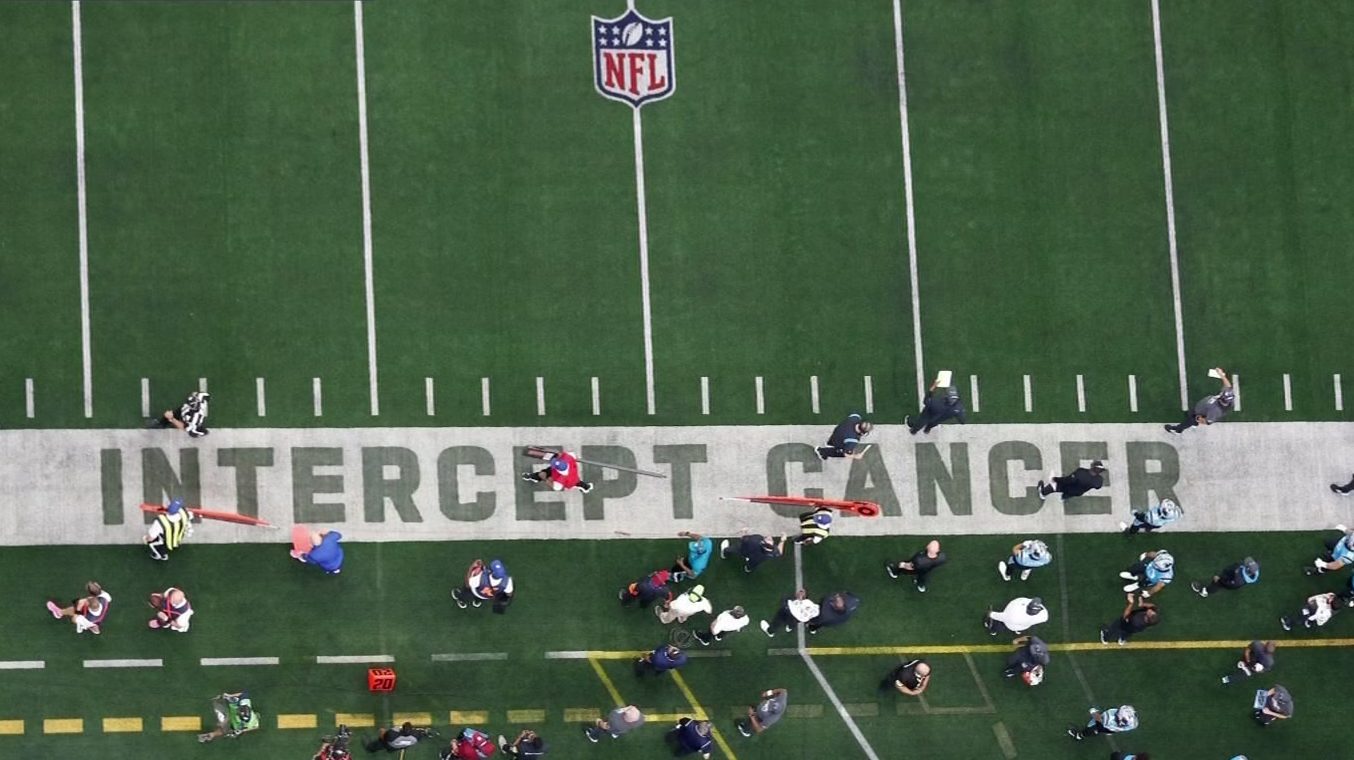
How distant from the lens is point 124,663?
28.5 metres

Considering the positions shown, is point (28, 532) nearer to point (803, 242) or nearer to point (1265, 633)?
point (803, 242)

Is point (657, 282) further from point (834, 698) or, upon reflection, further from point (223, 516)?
Answer: point (223, 516)

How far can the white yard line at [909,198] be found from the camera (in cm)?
3106

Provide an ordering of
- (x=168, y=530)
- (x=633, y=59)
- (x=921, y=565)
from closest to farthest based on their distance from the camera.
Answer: (x=168, y=530) → (x=921, y=565) → (x=633, y=59)

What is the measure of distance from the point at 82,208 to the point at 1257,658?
76.0ft

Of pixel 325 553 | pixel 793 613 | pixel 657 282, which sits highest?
pixel 657 282

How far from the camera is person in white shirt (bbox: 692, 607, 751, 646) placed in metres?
28.2

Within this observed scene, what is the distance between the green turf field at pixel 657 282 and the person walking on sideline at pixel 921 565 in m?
0.40

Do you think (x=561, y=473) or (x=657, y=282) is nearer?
(x=561, y=473)

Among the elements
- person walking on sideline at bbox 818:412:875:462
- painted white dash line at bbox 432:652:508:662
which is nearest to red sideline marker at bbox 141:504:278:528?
painted white dash line at bbox 432:652:508:662

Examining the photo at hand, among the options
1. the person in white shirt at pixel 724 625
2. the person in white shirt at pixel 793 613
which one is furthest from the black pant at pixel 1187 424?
the person in white shirt at pixel 724 625

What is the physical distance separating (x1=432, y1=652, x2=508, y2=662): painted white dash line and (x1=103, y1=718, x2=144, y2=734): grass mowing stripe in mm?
5269

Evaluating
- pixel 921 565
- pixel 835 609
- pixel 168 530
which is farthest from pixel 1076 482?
pixel 168 530

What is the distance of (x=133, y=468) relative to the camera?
2898cm
